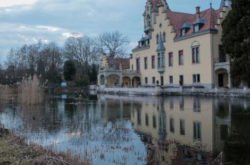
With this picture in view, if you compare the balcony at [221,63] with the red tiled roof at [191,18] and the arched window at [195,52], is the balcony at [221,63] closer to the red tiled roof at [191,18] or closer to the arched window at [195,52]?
the arched window at [195,52]

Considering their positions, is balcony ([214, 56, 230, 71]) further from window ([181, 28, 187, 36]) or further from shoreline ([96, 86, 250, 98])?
window ([181, 28, 187, 36])

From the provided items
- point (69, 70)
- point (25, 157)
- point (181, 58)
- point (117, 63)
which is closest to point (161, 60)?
point (181, 58)

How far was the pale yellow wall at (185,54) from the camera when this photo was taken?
4359cm

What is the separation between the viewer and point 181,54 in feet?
163

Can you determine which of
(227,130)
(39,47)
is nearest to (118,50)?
(39,47)

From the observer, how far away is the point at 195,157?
910cm

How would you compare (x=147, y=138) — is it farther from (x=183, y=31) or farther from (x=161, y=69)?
(x=161, y=69)

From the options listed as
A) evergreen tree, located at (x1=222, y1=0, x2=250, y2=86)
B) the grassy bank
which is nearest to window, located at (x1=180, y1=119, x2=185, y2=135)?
the grassy bank

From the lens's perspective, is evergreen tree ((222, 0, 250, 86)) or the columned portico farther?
the columned portico

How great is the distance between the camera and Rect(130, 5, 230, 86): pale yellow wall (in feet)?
143

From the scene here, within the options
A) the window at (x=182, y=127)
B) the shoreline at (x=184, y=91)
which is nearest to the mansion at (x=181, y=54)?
the shoreline at (x=184, y=91)

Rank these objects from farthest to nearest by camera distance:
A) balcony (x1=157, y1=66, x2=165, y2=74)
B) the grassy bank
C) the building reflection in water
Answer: balcony (x1=157, y1=66, x2=165, y2=74) < the building reflection in water < the grassy bank

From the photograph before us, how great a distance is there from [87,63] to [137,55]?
25.0 metres

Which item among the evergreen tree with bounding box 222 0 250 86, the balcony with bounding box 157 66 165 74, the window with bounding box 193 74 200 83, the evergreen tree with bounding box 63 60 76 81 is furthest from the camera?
the evergreen tree with bounding box 63 60 76 81
